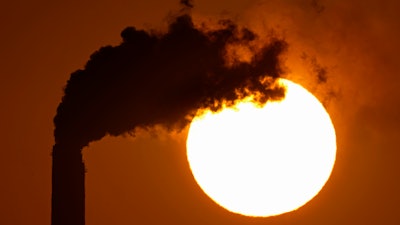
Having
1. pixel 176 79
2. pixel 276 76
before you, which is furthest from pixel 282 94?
pixel 176 79

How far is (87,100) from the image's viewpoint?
19422mm

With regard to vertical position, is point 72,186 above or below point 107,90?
below

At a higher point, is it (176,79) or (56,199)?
(176,79)

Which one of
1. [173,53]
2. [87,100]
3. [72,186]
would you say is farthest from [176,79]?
[72,186]

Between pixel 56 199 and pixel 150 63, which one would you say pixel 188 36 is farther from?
pixel 56 199

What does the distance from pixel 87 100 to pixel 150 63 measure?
155 centimetres

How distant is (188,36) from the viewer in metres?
19.7

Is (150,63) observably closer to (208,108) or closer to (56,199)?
(208,108)

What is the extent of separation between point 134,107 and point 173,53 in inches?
56.3

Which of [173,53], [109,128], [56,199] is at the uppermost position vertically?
[173,53]

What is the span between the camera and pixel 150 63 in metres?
19.7

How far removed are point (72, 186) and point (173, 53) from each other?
3539mm

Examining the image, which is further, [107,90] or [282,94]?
[282,94]

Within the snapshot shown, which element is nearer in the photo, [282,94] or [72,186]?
[72,186]
